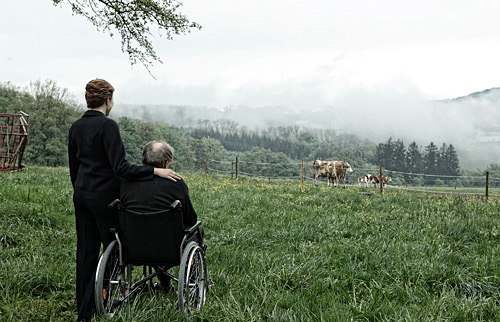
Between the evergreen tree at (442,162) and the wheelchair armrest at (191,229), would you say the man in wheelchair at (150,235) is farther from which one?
the evergreen tree at (442,162)

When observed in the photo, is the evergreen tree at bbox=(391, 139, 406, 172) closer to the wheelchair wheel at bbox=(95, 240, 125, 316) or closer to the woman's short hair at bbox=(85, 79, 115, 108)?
the wheelchair wheel at bbox=(95, 240, 125, 316)

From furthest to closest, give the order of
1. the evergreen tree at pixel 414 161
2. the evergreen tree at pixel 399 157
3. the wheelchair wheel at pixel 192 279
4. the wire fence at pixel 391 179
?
1. the evergreen tree at pixel 399 157
2. the evergreen tree at pixel 414 161
3. the wire fence at pixel 391 179
4. the wheelchair wheel at pixel 192 279

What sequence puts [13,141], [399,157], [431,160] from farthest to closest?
1. [431,160]
2. [399,157]
3. [13,141]

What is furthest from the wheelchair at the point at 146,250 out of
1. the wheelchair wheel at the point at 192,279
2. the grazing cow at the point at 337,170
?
the grazing cow at the point at 337,170

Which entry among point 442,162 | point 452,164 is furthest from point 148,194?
point 452,164

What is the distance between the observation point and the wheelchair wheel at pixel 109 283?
310 cm

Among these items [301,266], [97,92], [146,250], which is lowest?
[301,266]

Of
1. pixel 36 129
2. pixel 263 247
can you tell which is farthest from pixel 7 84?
pixel 263 247

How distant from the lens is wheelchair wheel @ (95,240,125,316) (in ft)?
10.2

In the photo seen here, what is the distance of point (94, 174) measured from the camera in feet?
10.8

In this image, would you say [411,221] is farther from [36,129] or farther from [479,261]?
[36,129]

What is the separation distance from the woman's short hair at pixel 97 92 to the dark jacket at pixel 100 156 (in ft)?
0.29

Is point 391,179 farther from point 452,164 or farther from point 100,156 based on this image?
point 452,164

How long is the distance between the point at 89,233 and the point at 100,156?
0.72 meters
